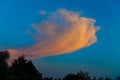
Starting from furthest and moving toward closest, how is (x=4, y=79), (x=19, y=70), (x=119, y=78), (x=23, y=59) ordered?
(x=119, y=78)
(x=23, y=59)
(x=19, y=70)
(x=4, y=79)

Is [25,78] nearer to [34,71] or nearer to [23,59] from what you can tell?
[34,71]

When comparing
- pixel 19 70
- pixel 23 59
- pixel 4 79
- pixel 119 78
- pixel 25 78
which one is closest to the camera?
pixel 4 79

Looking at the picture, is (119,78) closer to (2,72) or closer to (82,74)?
(82,74)

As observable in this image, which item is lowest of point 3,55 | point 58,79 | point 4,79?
point 4,79

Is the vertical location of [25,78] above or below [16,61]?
below

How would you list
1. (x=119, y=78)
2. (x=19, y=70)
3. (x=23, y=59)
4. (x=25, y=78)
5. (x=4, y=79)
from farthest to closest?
(x=119, y=78) < (x=23, y=59) < (x=19, y=70) < (x=25, y=78) < (x=4, y=79)

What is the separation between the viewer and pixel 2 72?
73688mm

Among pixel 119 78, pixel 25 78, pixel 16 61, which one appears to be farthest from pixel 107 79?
pixel 25 78

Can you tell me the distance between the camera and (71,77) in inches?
5428

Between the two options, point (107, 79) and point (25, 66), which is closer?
point (25, 66)

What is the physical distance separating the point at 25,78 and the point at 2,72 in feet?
61.4

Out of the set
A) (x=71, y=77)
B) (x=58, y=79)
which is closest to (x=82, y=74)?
(x=71, y=77)

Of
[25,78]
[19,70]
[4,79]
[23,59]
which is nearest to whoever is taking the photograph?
[4,79]

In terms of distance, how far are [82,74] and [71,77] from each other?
12.9 ft
